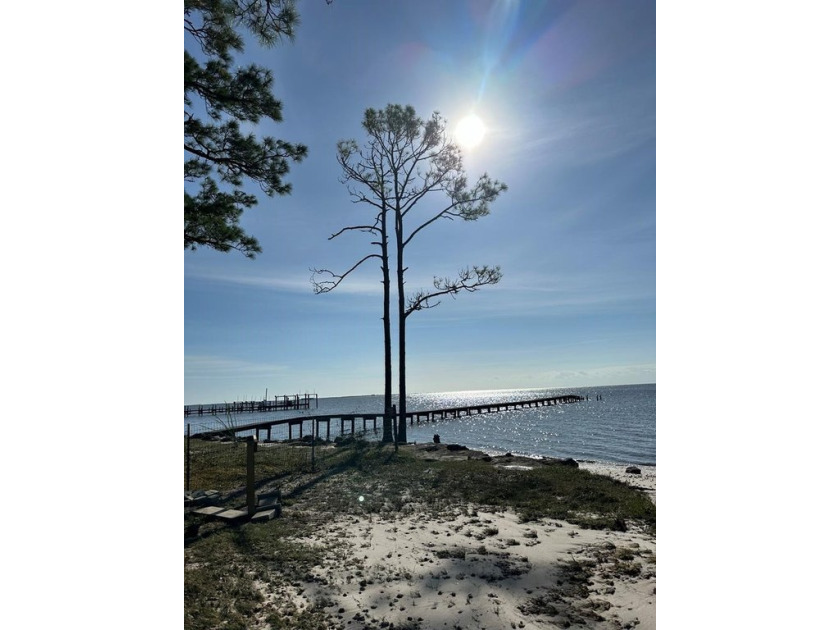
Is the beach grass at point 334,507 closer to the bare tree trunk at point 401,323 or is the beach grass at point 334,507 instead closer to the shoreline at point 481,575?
the shoreline at point 481,575

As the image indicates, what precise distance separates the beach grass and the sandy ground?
5.0 inches

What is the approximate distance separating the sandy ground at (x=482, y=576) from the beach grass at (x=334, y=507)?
13 centimetres

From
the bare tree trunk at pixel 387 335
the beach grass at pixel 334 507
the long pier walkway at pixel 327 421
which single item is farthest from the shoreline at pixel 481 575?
the bare tree trunk at pixel 387 335

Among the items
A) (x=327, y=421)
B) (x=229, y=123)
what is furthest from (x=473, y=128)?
(x=327, y=421)

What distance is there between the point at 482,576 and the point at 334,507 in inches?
87.6

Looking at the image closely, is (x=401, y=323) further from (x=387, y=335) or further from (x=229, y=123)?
(x=229, y=123)

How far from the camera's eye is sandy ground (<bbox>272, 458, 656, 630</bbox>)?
2.31 meters
